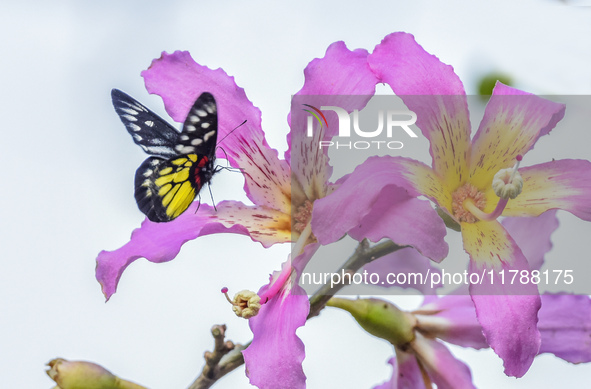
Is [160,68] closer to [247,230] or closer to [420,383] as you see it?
[247,230]

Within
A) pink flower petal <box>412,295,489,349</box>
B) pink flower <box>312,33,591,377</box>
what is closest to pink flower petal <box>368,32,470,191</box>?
pink flower <box>312,33,591,377</box>

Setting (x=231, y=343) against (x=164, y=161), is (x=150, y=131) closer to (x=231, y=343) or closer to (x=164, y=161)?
(x=164, y=161)

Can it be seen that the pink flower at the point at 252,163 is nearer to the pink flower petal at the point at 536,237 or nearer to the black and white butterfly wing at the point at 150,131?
the black and white butterfly wing at the point at 150,131

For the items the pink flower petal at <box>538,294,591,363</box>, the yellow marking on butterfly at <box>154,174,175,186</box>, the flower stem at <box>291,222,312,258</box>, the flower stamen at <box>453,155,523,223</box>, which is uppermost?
the yellow marking on butterfly at <box>154,174,175,186</box>

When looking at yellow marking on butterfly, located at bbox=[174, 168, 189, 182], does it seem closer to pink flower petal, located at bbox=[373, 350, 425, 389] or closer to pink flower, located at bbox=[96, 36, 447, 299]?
pink flower, located at bbox=[96, 36, 447, 299]

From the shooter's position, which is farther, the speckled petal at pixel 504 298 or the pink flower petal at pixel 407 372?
the pink flower petal at pixel 407 372

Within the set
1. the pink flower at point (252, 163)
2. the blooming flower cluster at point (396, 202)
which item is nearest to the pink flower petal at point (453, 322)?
the blooming flower cluster at point (396, 202)
